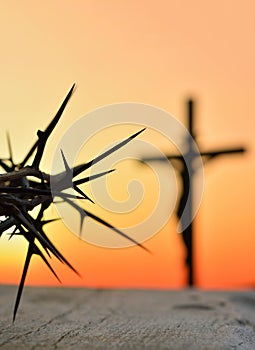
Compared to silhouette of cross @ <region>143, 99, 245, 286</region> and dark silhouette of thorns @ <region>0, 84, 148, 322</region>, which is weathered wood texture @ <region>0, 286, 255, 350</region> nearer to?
dark silhouette of thorns @ <region>0, 84, 148, 322</region>

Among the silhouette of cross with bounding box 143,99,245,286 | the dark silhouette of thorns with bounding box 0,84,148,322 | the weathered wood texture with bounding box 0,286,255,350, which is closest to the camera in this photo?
the dark silhouette of thorns with bounding box 0,84,148,322

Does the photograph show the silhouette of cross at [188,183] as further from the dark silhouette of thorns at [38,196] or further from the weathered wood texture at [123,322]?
the dark silhouette of thorns at [38,196]

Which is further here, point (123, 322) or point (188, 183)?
point (188, 183)

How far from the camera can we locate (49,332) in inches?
154

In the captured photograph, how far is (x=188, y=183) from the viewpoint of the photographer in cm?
1238

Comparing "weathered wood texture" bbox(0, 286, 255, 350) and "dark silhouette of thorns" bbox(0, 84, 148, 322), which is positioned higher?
"dark silhouette of thorns" bbox(0, 84, 148, 322)

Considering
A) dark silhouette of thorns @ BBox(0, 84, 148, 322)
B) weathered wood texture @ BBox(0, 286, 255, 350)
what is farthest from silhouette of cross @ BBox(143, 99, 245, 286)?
dark silhouette of thorns @ BBox(0, 84, 148, 322)

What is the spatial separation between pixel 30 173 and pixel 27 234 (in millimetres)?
314

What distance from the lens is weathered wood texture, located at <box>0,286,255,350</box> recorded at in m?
3.52

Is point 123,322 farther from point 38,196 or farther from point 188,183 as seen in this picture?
point 188,183

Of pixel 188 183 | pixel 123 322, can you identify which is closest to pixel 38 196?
pixel 123 322

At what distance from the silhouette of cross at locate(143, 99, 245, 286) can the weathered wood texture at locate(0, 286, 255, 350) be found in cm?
499

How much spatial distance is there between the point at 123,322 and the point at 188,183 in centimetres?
797

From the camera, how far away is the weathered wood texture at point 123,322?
139 inches
